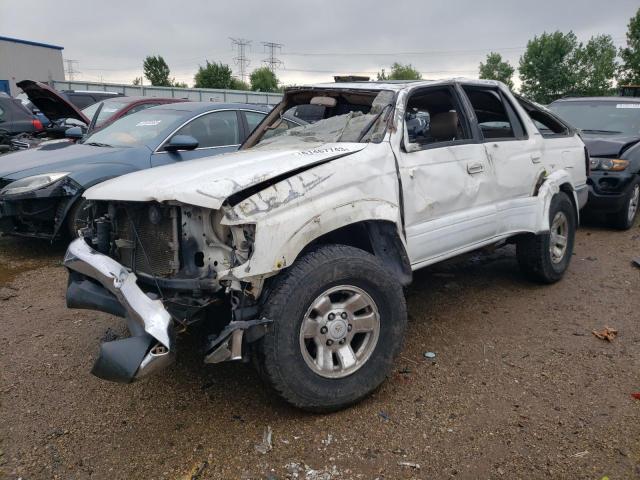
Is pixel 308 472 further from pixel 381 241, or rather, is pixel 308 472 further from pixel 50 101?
pixel 50 101

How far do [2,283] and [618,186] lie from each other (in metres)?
7.39

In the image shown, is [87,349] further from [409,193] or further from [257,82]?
[257,82]

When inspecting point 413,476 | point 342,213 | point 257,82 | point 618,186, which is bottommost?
point 413,476

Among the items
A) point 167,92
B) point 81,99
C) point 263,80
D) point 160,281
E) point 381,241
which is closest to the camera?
point 160,281

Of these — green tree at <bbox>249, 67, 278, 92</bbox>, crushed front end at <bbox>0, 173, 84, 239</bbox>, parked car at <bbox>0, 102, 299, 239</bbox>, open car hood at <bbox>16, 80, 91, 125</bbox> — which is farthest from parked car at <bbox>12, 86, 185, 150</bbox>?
green tree at <bbox>249, 67, 278, 92</bbox>

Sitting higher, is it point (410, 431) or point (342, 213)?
point (342, 213)

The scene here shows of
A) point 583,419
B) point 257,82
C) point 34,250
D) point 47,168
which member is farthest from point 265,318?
point 257,82

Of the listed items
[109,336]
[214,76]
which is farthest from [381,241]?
[214,76]

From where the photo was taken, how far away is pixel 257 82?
7675 centimetres

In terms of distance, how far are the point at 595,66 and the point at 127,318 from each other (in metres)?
46.5

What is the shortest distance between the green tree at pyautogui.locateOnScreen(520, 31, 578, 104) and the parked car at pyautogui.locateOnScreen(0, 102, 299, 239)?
41.4 meters

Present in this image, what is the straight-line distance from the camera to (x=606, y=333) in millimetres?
3723

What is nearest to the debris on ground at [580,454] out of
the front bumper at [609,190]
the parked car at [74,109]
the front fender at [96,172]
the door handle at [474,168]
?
the door handle at [474,168]

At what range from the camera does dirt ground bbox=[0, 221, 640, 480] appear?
2.42 metres
